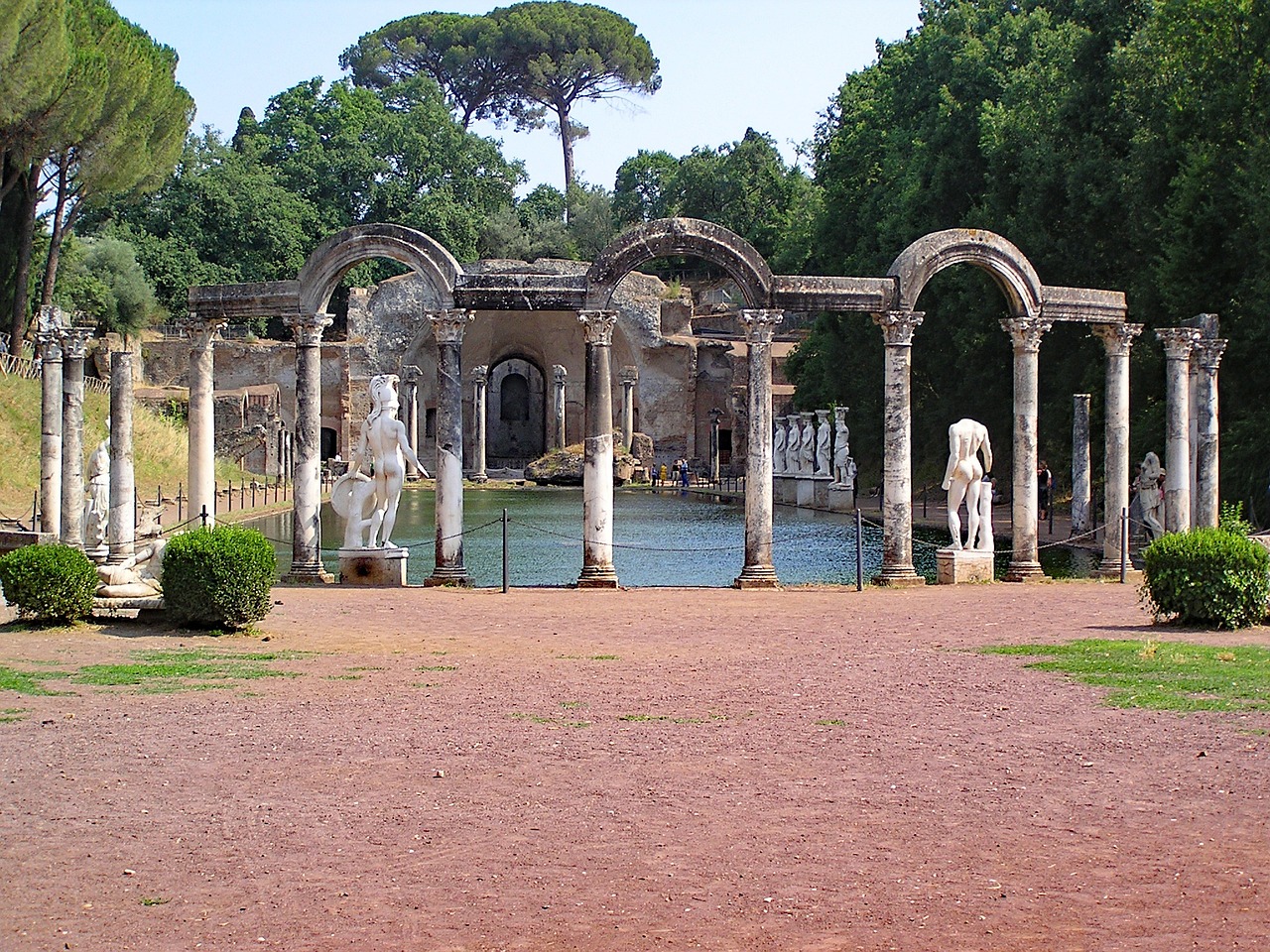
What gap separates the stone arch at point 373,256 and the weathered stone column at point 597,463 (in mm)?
1624

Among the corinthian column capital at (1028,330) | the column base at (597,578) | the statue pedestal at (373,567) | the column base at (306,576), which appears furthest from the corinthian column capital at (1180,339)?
the column base at (306,576)

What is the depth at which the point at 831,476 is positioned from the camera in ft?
123

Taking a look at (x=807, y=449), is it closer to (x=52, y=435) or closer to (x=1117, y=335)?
(x=1117, y=335)

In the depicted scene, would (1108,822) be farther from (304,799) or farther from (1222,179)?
(1222,179)

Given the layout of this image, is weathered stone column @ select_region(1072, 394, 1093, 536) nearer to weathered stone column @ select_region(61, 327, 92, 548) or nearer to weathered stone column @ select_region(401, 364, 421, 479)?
weathered stone column @ select_region(61, 327, 92, 548)

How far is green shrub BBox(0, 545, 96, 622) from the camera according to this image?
12523 mm

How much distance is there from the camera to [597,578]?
17.1 m

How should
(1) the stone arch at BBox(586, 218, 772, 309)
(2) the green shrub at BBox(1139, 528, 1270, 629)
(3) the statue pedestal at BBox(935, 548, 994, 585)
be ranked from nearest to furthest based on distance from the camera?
(2) the green shrub at BBox(1139, 528, 1270, 629) < (1) the stone arch at BBox(586, 218, 772, 309) < (3) the statue pedestal at BBox(935, 548, 994, 585)

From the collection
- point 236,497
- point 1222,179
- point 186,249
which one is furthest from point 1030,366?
point 186,249

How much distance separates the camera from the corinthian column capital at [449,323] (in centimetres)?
1709

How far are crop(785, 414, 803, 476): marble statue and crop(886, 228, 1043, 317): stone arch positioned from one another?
2186cm

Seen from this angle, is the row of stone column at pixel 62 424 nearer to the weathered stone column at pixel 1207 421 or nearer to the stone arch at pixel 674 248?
the stone arch at pixel 674 248

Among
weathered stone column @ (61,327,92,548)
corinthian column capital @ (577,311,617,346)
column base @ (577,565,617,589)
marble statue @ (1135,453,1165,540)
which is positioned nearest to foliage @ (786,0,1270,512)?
marble statue @ (1135,453,1165,540)

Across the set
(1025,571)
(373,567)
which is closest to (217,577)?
(373,567)
